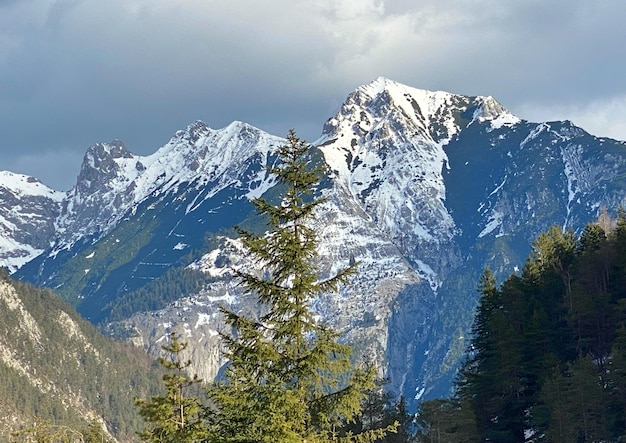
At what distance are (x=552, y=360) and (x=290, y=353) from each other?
2724 inches

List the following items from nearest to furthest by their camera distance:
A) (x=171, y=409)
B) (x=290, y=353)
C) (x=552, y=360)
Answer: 1. (x=290, y=353)
2. (x=171, y=409)
3. (x=552, y=360)

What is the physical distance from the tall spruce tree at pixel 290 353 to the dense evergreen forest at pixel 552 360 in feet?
175

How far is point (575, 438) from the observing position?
274 feet

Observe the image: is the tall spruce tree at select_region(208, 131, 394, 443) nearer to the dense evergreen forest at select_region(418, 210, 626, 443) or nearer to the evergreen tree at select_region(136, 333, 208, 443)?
the evergreen tree at select_region(136, 333, 208, 443)

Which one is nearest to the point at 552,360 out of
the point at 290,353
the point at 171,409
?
the point at 171,409

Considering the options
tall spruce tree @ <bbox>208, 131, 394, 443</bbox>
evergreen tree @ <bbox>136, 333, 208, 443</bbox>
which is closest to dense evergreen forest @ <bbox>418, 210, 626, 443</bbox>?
evergreen tree @ <bbox>136, 333, 208, 443</bbox>

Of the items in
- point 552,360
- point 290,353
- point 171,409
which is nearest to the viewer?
point 290,353

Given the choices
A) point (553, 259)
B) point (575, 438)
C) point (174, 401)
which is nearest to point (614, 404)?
point (575, 438)

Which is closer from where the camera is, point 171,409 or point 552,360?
point 171,409

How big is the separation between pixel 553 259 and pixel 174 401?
90230mm

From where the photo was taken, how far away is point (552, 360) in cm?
9881

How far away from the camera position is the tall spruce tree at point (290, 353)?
112 feet

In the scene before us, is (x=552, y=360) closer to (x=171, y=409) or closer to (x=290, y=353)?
(x=171, y=409)

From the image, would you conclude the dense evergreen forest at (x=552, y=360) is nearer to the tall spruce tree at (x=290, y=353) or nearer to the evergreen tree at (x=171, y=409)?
the evergreen tree at (x=171, y=409)
